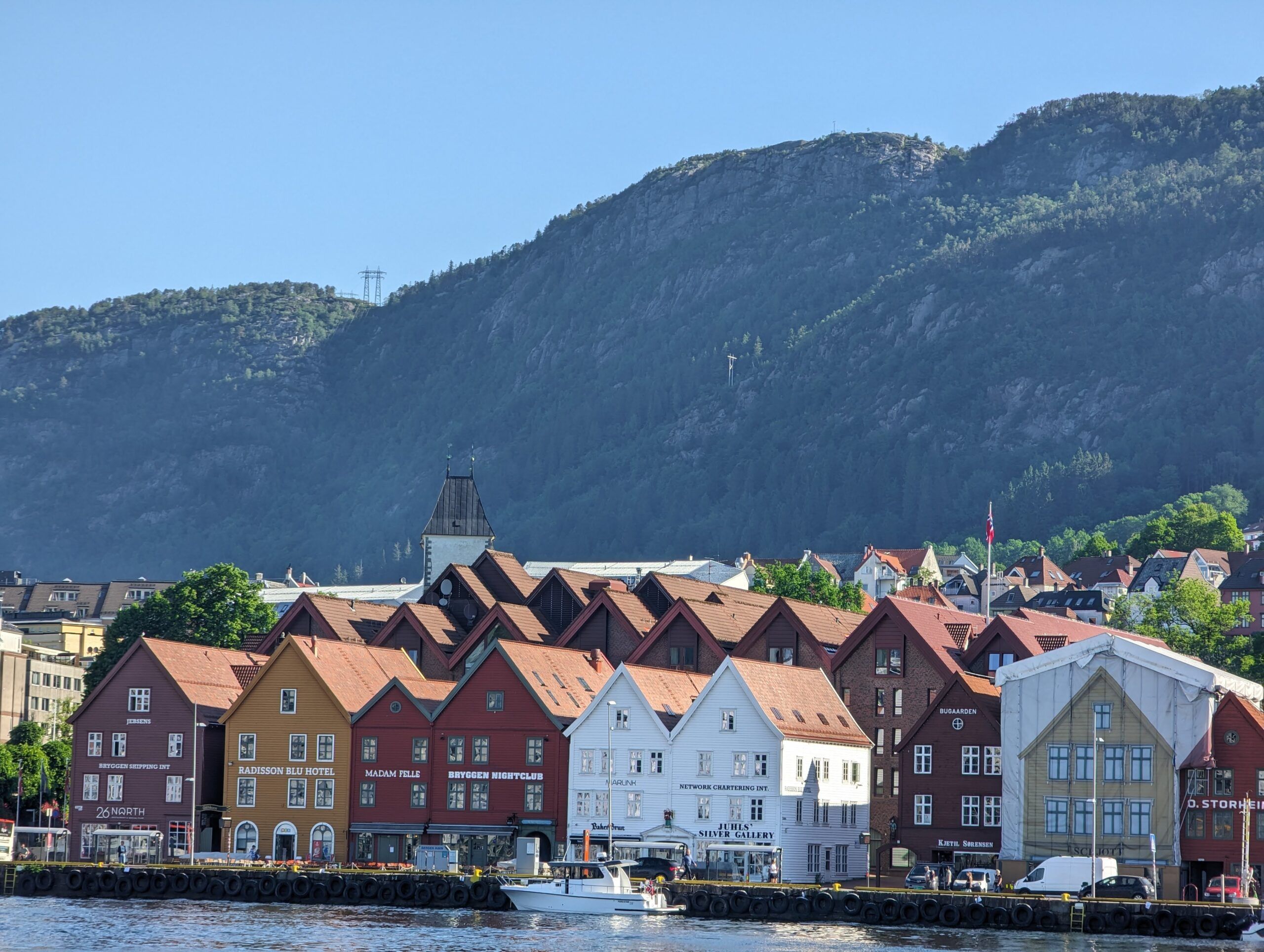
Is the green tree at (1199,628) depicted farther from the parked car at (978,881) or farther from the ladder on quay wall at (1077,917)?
the ladder on quay wall at (1077,917)

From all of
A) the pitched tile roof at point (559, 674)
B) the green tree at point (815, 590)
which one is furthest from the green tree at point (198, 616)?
the green tree at point (815, 590)

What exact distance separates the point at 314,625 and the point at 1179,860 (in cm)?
6302

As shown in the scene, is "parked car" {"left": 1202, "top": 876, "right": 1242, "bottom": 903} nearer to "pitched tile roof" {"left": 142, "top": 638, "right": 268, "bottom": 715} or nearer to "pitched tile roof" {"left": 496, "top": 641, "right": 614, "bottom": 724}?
"pitched tile roof" {"left": 496, "top": 641, "right": 614, "bottom": 724}

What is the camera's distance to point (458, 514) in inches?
7539

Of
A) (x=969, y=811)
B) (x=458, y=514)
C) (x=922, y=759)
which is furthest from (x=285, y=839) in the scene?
(x=458, y=514)

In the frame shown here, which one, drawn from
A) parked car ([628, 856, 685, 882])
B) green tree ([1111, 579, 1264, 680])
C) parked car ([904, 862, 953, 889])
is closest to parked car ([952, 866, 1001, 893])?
parked car ([904, 862, 953, 889])

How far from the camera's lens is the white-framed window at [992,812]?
106 meters

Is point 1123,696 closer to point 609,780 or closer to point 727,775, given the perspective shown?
point 727,775

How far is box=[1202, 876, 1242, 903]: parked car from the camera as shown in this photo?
91.9m

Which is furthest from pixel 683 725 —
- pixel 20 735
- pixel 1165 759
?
pixel 20 735

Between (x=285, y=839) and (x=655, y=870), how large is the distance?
77.1ft

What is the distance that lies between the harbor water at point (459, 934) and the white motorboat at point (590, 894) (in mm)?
766

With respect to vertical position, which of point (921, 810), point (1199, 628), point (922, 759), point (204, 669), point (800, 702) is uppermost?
point (1199, 628)

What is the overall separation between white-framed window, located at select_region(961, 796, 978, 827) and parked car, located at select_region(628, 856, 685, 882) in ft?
47.8
